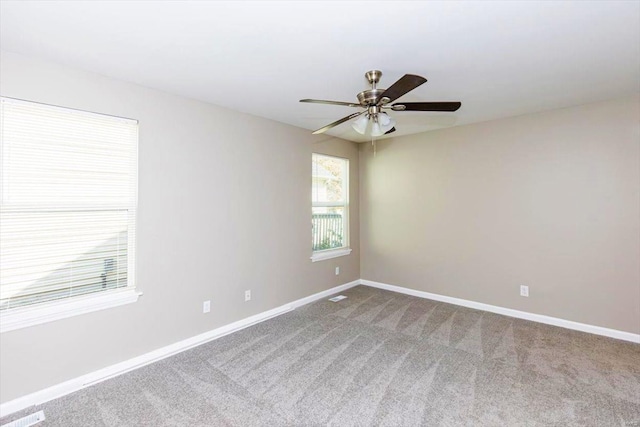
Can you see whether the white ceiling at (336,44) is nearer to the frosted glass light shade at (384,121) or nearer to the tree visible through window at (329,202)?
the frosted glass light shade at (384,121)

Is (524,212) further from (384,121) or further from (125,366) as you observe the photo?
(125,366)

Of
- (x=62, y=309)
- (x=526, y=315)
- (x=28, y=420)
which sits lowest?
(x=28, y=420)

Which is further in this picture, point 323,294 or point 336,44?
point 323,294

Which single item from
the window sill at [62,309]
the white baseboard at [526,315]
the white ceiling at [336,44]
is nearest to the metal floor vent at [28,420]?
the window sill at [62,309]

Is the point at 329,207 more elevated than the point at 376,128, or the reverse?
the point at 376,128

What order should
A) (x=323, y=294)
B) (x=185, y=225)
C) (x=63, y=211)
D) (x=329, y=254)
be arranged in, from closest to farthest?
(x=63, y=211)
(x=185, y=225)
(x=323, y=294)
(x=329, y=254)

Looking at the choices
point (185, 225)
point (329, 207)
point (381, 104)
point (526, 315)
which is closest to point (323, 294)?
point (329, 207)

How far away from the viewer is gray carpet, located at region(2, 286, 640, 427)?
6.51 ft

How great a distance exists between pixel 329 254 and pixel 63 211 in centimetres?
322

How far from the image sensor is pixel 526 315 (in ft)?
12.0

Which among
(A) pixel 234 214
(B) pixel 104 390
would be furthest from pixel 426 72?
(B) pixel 104 390

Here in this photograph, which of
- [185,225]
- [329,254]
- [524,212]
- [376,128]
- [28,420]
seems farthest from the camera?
[329,254]

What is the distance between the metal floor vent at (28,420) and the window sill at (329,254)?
3.02 meters

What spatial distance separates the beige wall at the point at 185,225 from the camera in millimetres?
2215
